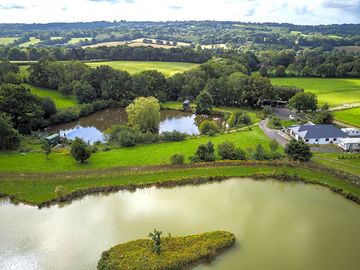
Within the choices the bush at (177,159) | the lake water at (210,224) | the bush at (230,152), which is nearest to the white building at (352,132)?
the lake water at (210,224)

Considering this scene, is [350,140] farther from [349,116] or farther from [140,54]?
[140,54]

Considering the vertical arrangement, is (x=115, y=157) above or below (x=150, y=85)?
below

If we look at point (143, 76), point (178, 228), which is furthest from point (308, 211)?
point (143, 76)

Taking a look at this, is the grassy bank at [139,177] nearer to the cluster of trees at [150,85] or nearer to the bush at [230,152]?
the bush at [230,152]

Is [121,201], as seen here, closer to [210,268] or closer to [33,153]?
[210,268]

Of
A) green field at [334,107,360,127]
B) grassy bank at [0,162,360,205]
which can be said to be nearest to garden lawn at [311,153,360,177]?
grassy bank at [0,162,360,205]

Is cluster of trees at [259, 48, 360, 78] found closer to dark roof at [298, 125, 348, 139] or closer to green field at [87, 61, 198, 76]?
green field at [87, 61, 198, 76]

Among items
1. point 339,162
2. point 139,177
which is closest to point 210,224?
point 139,177
